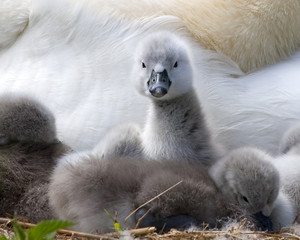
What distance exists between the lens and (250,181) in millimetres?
3219

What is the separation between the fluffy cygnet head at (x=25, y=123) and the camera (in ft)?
12.4

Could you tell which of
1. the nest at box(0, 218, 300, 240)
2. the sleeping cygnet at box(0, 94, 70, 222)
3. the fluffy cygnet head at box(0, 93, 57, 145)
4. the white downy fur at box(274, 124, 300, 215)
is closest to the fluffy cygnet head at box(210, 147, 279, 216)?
the nest at box(0, 218, 300, 240)

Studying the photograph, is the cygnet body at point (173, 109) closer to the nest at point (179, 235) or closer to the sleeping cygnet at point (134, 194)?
the sleeping cygnet at point (134, 194)

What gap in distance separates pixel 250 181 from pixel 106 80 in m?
1.25

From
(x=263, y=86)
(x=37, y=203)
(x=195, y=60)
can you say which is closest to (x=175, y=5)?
(x=195, y=60)

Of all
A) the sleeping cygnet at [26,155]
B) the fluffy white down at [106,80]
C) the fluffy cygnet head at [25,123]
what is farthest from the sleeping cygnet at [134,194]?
the fluffy white down at [106,80]

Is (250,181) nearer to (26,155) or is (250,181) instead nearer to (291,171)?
(291,171)

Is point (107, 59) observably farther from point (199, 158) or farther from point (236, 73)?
point (199, 158)

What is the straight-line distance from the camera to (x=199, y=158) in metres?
3.59

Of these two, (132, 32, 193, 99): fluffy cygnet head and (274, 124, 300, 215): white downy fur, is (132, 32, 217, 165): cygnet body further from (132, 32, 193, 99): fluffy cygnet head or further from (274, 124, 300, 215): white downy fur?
(274, 124, 300, 215): white downy fur

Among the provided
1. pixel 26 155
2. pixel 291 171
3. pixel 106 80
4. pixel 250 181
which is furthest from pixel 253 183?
pixel 106 80

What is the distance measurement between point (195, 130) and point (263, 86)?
0.77m

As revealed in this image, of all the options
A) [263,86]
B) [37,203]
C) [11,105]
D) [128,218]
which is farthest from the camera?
[263,86]

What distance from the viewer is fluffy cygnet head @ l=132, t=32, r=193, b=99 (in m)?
3.49
